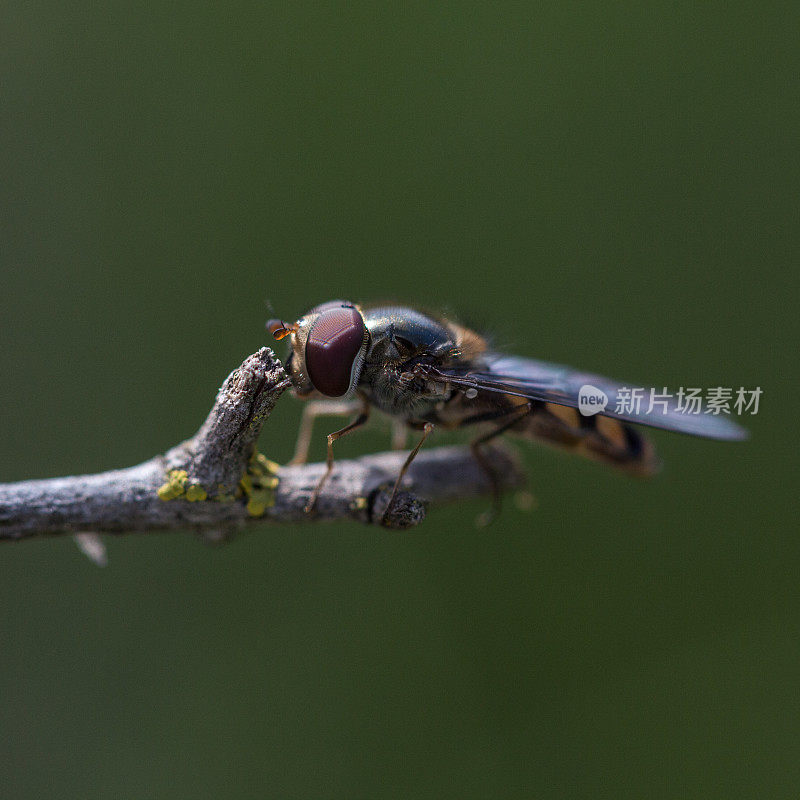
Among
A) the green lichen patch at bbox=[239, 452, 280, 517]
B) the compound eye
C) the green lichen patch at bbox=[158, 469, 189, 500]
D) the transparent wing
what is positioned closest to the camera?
the green lichen patch at bbox=[158, 469, 189, 500]

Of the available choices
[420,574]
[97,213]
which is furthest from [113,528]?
[97,213]

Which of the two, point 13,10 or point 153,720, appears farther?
point 13,10

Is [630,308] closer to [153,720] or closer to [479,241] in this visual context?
[479,241]

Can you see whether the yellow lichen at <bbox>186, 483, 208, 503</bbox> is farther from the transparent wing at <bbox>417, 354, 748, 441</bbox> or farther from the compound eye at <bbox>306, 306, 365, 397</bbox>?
the transparent wing at <bbox>417, 354, 748, 441</bbox>

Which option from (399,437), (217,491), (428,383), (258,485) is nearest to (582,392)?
(428,383)

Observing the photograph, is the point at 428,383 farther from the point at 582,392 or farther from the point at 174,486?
the point at 174,486

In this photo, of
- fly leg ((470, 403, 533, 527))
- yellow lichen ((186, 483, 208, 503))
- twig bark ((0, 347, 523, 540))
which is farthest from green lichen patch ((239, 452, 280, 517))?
fly leg ((470, 403, 533, 527))
